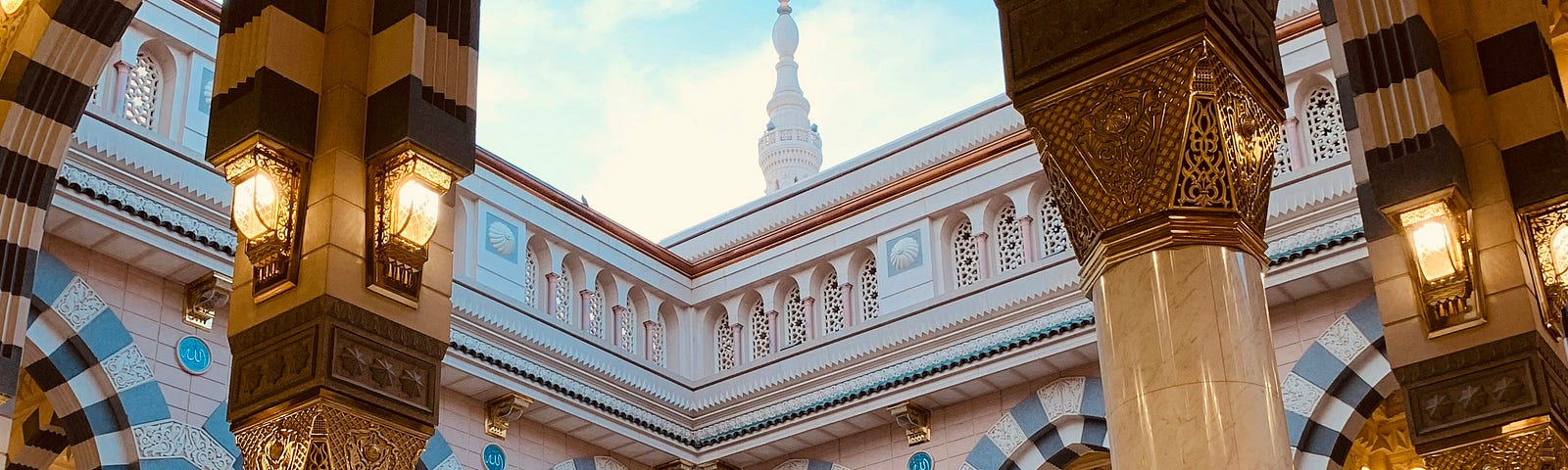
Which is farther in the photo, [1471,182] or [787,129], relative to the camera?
[787,129]

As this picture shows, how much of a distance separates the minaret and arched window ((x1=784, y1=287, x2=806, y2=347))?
7170 millimetres

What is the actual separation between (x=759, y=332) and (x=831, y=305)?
0.61 meters

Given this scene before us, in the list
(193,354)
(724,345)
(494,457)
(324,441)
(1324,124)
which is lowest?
(324,441)

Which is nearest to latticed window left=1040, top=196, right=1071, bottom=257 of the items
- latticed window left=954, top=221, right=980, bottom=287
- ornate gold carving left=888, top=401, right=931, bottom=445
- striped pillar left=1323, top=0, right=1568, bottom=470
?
latticed window left=954, top=221, right=980, bottom=287

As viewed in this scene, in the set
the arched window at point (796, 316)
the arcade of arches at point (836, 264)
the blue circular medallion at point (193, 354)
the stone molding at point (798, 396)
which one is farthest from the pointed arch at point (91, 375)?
the arched window at point (796, 316)

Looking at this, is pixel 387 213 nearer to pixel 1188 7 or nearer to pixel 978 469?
pixel 1188 7

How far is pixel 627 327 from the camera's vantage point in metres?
10.9

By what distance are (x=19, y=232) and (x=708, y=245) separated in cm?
679

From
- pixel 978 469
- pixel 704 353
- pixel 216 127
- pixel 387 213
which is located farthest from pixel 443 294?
pixel 704 353

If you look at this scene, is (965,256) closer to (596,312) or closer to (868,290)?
(868,290)

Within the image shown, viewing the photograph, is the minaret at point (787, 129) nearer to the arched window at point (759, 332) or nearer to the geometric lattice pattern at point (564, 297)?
the arched window at point (759, 332)

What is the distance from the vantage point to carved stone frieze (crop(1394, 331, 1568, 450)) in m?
4.89

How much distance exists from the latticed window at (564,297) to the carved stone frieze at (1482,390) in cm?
619

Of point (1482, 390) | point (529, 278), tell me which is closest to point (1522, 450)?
point (1482, 390)
